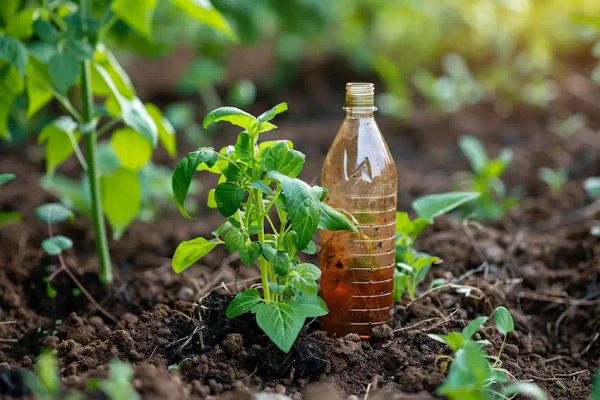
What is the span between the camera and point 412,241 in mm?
2270

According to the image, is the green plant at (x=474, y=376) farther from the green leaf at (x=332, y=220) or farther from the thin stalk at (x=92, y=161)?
the thin stalk at (x=92, y=161)

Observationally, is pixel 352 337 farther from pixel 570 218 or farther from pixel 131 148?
pixel 570 218

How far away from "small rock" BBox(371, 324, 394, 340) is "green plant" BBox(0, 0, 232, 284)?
93cm

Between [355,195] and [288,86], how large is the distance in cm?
400

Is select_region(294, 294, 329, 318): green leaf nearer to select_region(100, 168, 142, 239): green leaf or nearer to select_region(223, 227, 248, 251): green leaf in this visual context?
select_region(223, 227, 248, 251): green leaf

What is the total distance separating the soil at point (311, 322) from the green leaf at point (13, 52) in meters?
0.72

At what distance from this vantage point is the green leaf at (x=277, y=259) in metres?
1.77

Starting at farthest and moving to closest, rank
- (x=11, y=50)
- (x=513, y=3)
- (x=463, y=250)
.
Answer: (x=513, y=3) → (x=463, y=250) → (x=11, y=50)

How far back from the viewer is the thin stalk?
7.86ft

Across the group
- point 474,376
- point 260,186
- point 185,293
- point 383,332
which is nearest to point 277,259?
point 260,186

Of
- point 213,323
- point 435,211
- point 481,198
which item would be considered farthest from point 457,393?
point 481,198

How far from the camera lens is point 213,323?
1982 millimetres

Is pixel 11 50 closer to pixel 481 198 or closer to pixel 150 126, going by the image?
pixel 150 126

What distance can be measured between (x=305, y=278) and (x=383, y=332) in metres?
0.29
